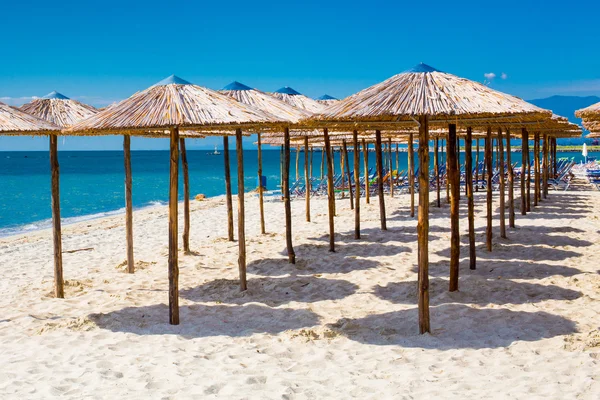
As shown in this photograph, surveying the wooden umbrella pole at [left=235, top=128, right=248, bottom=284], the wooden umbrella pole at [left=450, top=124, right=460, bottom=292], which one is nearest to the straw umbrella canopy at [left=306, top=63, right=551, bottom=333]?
the wooden umbrella pole at [left=450, top=124, right=460, bottom=292]

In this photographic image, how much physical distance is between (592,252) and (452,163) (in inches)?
129

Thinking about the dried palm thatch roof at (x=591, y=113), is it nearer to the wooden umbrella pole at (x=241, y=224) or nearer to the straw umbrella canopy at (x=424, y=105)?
the straw umbrella canopy at (x=424, y=105)

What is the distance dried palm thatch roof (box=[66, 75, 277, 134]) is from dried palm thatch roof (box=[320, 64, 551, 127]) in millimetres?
844

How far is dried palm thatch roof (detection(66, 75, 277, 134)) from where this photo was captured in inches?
206

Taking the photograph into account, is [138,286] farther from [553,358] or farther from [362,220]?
[362,220]

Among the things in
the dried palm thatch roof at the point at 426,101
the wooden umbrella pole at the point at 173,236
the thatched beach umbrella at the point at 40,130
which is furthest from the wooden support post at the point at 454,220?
the thatched beach umbrella at the point at 40,130

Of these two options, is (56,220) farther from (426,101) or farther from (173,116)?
(426,101)

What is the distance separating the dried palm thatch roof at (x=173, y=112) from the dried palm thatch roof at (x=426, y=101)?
84cm

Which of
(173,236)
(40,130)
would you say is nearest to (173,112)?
(173,236)

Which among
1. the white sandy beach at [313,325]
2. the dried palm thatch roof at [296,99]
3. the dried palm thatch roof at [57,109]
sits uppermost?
the dried palm thatch roof at [296,99]

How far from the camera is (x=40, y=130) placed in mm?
6117

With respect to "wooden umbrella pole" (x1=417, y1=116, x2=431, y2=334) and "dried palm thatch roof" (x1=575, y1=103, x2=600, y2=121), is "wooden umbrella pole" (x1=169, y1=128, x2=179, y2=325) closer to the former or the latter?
"wooden umbrella pole" (x1=417, y1=116, x2=431, y2=334)

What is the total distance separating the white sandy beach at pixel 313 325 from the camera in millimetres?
4078

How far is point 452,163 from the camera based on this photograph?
21.7 feet
